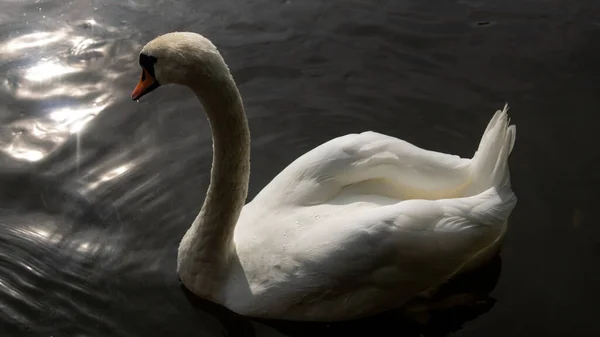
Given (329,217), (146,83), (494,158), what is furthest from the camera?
(494,158)

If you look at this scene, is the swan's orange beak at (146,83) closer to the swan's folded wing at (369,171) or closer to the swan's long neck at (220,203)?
the swan's long neck at (220,203)

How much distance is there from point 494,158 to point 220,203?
1.97 m

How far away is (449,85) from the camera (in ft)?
27.4

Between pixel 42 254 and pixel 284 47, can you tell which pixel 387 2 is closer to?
pixel 284 47

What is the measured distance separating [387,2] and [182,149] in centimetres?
340

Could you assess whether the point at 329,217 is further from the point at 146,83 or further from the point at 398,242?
the point at 146,83

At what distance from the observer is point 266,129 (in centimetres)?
778

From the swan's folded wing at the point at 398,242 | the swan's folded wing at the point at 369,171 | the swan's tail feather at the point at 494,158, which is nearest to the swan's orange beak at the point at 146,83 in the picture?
the swan's folded wing at the point at 369,171

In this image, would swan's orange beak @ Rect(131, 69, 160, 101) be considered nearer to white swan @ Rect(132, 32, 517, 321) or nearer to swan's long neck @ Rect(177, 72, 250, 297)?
white swan @ Rect(132, 32, 517, 321)

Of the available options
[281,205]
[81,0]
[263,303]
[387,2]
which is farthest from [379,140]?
[81,0]

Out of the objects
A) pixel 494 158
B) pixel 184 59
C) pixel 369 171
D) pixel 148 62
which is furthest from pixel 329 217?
pixel 148 62

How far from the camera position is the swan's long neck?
519cm

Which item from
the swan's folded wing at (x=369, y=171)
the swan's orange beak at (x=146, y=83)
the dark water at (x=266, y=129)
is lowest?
the dark water at (x=266, y=129)

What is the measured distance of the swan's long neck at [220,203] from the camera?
17.0 feet
